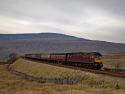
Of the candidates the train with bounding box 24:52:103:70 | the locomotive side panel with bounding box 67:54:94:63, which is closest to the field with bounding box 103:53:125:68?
the train with bounding box 24:52:103:70

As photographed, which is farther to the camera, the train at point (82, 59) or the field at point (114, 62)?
the field at point (114, 62)

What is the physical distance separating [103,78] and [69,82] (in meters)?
6.30

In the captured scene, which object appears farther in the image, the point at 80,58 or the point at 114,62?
the point at 114,62

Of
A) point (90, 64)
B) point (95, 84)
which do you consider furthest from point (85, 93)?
point (90, 64)

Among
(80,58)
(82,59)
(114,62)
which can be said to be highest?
Result: (80,58)

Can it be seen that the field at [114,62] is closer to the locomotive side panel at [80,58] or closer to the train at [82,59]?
the train at [82,59]

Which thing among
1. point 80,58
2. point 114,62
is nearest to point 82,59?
point 80,58

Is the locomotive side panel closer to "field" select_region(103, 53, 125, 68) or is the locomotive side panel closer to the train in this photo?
the train

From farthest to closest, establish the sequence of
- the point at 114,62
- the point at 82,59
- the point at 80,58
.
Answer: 1. the point at 114,62
2. the point at 80,58
3. the point at 82,59

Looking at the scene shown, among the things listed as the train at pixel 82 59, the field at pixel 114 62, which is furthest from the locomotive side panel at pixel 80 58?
the field at pixel 114 62

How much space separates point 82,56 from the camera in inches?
2282

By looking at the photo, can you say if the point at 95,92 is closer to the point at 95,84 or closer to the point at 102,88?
the point at 102,88

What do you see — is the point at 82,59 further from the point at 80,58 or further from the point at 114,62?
the point at 114,62

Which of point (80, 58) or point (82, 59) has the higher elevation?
point (80, 58)
